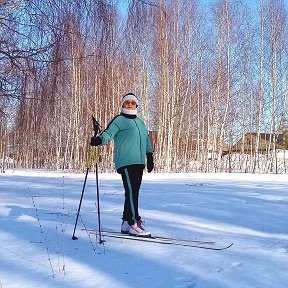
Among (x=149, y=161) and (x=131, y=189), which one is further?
(x=149, y=161)

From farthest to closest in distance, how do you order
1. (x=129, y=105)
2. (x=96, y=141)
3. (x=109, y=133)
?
1. (x=129, y=105)
2. (x=109, y=133)
3. (x=96, y=141)

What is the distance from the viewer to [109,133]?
206 inches

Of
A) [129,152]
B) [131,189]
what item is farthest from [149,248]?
[129,152]

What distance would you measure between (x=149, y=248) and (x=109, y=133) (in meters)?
1.48

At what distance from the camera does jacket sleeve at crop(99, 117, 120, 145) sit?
16.7 feet

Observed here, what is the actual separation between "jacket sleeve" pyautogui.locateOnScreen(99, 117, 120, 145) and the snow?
3.73 feet

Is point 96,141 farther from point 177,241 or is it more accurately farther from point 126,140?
point 177,241

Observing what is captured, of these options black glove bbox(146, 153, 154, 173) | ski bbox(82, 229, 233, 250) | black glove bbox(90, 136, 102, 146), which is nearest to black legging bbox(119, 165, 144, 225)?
ski bbox(82, 229, 233, 250)

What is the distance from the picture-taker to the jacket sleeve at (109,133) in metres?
5.10

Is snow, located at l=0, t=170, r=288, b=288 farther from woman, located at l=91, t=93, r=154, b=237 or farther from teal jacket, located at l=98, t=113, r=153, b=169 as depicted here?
teal jacket, located at l=98, t=113, r=153, b=169

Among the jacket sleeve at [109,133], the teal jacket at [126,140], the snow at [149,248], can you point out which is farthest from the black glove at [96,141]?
the snow at [149,248]

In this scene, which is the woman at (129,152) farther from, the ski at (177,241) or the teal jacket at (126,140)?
the ski at (177,241)

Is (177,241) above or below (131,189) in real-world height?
below

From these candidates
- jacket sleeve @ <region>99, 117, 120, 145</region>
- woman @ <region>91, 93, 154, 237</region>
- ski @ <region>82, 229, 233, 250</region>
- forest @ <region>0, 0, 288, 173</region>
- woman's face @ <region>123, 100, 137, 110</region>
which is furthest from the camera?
forest @ <region>0, 0, 288, 173</region>
